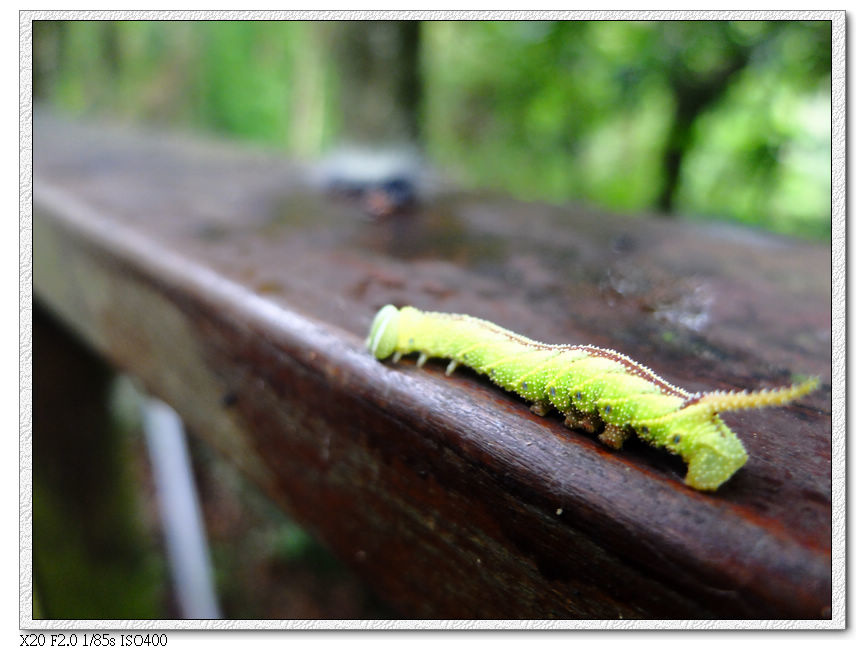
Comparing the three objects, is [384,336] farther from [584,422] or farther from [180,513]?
[180,513]

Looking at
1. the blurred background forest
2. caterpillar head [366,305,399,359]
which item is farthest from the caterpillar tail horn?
the blurred background forest

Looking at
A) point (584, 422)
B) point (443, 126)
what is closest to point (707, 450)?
point (584, 422)

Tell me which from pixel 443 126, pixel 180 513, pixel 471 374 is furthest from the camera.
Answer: pixel 443 126

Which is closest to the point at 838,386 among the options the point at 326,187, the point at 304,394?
the point at 304,394

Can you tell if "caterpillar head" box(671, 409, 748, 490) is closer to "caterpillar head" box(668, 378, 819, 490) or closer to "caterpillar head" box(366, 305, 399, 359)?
"caterpillar head" box(668, 378, 819, 490)

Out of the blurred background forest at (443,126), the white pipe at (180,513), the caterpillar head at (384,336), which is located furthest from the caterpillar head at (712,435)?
the white pipe at (180,513)

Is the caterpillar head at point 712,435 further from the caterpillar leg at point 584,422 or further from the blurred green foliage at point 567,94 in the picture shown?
the blurred green foliage at point 567,94

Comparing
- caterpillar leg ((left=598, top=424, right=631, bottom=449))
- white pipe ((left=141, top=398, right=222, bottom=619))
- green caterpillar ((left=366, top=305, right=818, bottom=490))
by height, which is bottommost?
white pipe ((left=141, top=398, right=222, bottom=619))
